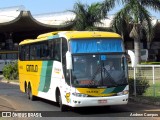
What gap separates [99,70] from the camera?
15641 millimetres

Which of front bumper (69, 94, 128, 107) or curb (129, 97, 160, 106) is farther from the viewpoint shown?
curb (129, 97, 160, 106)

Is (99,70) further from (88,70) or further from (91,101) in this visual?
(91,101)

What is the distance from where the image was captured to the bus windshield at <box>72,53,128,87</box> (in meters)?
15.5

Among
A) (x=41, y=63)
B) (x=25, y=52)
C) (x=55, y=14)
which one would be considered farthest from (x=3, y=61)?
(x=41, y=63)

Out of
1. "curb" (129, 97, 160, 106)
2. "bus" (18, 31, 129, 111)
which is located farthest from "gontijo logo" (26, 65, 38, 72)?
"curb" (129, 97, 160, 106)

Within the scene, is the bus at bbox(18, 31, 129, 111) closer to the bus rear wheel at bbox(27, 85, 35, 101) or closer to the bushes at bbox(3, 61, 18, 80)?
the bus rear wheel at bbox(27, 85, 35, 101)

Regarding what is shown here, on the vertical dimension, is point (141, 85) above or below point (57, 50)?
below

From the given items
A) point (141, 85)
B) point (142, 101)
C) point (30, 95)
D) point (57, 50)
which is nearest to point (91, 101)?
point (57, 50)

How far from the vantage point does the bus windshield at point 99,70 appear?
15508 mm

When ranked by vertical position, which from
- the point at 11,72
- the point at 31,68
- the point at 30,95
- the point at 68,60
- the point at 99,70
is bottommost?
the point at 11,72

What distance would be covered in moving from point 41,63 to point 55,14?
5679 cm

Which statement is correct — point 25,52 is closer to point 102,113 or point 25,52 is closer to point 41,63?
point 41,63

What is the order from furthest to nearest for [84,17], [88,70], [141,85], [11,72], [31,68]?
[84,17], [11,72], [31,68], [141,85], [88,70]

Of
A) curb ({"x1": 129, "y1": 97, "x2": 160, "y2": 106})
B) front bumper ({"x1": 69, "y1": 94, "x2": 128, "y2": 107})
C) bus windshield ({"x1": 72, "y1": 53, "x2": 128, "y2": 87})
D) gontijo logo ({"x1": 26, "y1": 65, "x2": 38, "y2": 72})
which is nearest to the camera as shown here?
front bumper ({"x1": 69, "y1": 94, "x2": 128, "y2": 107})
